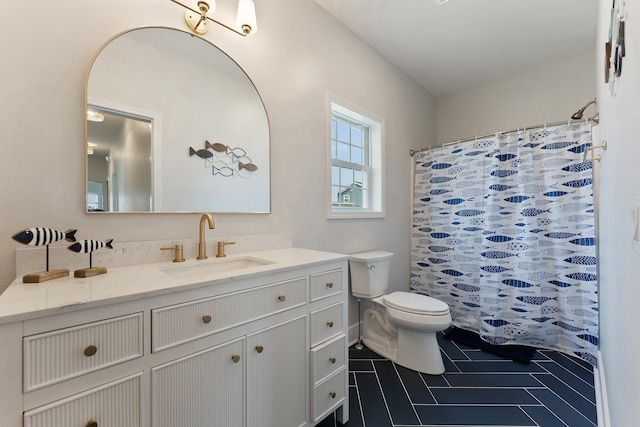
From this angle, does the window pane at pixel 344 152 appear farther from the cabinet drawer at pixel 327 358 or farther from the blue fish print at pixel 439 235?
the cabinet drawer at pixel 327 358

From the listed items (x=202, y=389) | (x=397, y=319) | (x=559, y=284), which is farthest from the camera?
(x=559, y=284)

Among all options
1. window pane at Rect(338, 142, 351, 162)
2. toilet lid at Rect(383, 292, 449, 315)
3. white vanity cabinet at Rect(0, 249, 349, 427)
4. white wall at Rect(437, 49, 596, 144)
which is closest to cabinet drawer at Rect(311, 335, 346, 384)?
white vanity cabinet at Rect(0, 249, 349, 427)

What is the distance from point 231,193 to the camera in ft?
5.25

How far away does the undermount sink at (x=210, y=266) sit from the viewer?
1250 mm

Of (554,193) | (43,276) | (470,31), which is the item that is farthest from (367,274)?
(470,31)

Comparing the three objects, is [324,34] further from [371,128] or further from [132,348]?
[132,348]

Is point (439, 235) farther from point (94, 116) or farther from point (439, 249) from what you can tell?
point (94, 116)

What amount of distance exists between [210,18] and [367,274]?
1949mm

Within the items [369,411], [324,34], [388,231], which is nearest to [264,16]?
[324,34]


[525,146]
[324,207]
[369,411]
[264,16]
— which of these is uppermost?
[264,16]

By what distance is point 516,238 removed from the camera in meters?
2.37

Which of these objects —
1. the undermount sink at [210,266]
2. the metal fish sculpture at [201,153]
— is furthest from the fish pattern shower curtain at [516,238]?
the metal fish sculpture at [201,153]

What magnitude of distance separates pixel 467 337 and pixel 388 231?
3.84ft

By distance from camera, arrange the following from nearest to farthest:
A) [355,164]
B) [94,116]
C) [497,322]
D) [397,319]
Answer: [94,116], [397,319], [497,322], [355,164]
